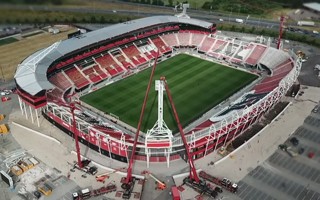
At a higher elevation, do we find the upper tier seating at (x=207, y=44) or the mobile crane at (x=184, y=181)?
the upper tier seating at (x=207, y=44)

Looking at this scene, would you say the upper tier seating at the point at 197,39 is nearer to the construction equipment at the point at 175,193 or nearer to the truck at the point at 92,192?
the construction equipment at the point at 175,193

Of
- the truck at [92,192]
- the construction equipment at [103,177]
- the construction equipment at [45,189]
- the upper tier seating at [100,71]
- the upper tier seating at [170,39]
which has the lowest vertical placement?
the construction equipment at [45,189]

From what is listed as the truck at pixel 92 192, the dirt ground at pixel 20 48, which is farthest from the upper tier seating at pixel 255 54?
the dirt ground at pixel 20 48

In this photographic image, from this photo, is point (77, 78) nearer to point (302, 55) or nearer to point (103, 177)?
point (103, 177)

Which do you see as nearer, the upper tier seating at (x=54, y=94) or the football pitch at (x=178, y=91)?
the upper tier seating at (x=54, y=94)

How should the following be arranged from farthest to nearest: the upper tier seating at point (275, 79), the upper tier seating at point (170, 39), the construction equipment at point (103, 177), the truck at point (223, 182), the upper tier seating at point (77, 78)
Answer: the upper tier seating at point (170, 39)
the upper tier seating at point (77, 78)
the upper tier seating at point (275, 79)
the construction equipment at point (103, 177)
the truck at point (223, 182)

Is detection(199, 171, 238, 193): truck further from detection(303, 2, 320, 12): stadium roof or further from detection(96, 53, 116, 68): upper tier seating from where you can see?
detection(96, 53, 116, 68): upper tier seating

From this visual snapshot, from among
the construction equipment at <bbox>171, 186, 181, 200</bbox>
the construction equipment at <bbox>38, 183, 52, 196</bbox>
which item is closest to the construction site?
the construction equipment at <bbox>38, 183, 52, 196</bbox>
